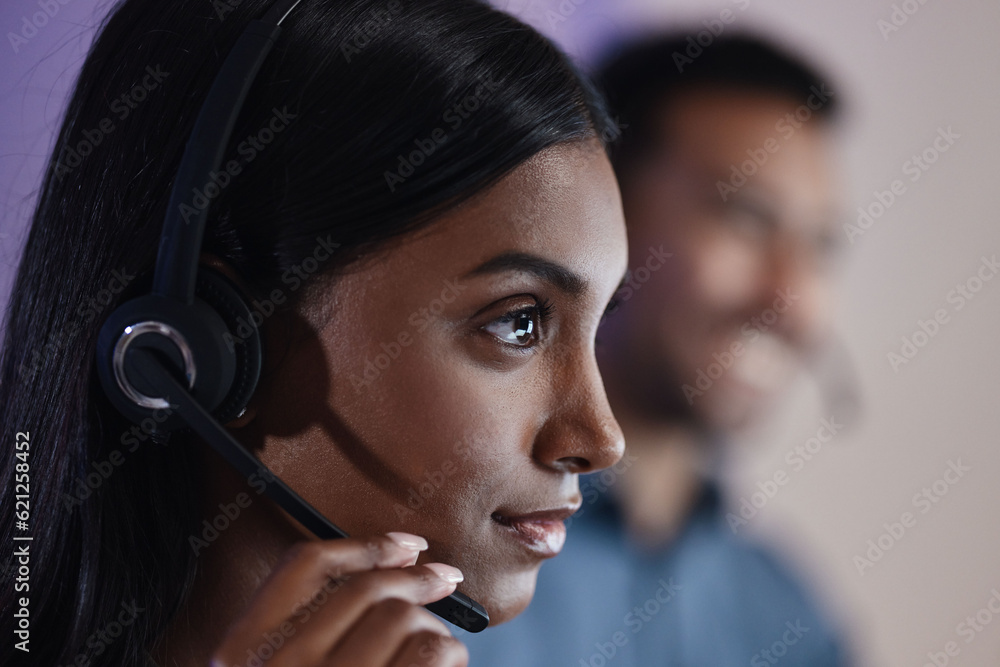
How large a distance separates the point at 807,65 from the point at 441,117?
2.60 feet

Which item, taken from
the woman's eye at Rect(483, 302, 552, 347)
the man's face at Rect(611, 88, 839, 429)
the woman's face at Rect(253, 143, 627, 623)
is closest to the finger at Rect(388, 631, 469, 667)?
the woman's face at Rect(253, 143, 627, 623)

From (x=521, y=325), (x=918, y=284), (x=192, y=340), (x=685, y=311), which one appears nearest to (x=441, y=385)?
(x=521, y=325)

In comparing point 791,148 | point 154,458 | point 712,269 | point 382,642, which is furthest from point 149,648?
point 791,148

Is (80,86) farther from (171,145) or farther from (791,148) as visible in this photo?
(791,148)

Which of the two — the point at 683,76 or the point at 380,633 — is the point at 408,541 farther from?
the point at 683,76

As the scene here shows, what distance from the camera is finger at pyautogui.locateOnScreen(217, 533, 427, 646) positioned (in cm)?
54

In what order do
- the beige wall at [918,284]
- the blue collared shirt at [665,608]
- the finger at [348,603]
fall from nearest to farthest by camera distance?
the finger at [348,603], the beige wall at [918,284], the blue collared shirt at [665,608]

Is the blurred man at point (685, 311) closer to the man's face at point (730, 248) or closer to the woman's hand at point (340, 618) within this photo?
the man's face at point (730, 248)

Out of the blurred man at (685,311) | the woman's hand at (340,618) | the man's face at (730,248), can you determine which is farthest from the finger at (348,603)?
the man's face at (730,248)

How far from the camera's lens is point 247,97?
64 centimetres

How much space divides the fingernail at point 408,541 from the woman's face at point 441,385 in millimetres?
44

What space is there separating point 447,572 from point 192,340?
0.83 feet

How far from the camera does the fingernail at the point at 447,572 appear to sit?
1.90 feet

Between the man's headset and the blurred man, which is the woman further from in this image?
the blurred man
